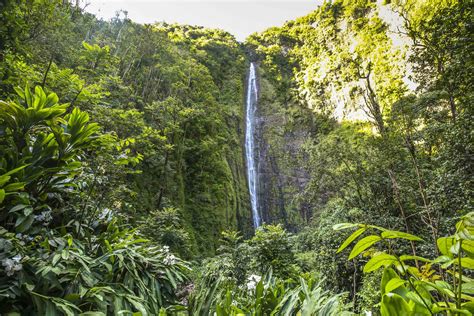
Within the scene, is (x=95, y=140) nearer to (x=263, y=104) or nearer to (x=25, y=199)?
(x=25, y=199)

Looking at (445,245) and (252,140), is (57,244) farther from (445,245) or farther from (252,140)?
(252,140)

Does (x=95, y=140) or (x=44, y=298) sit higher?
(x=95, y=140)

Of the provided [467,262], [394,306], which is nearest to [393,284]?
[394,306]

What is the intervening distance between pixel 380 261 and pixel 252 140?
18.9 meters

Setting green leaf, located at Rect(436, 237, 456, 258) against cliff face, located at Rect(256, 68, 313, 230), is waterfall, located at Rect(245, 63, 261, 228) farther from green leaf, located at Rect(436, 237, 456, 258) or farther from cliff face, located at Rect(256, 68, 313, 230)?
green leaf, located at Rect(436, 237, 456, 258)

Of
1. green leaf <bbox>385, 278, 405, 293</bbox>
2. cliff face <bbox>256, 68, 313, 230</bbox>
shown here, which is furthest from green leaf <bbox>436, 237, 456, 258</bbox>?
cliff face <bbox>256, 68, 313, 230</bbox>

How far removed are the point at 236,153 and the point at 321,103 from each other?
8002 mm

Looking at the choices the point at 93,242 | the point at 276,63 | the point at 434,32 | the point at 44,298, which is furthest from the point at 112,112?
the point at 276,63

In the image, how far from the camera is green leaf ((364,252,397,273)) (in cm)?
58

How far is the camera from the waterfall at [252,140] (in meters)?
16.3

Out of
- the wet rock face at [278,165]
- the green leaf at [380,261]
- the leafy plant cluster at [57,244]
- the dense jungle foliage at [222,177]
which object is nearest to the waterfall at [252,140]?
the wet rock face at [278,165]

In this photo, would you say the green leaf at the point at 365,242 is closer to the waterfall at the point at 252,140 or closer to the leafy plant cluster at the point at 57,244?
the leafy plant cluster at the point at 57,244

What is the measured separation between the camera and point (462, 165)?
14.4ft

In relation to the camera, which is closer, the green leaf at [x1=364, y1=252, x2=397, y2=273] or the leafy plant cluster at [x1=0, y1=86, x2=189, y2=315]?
the green leaf at [x1=364, y1=252, x2=397, y2=273]
